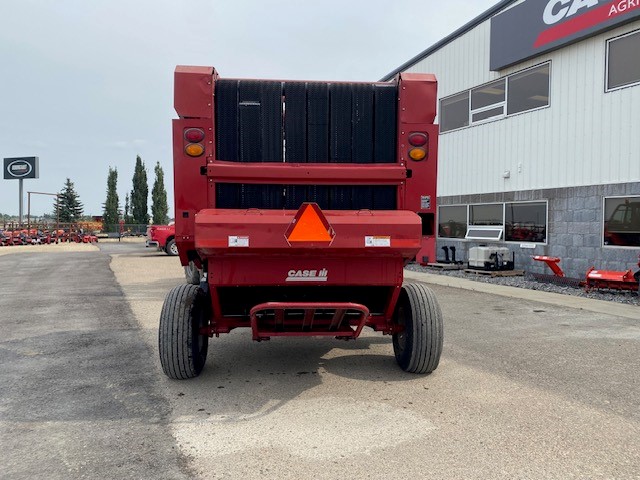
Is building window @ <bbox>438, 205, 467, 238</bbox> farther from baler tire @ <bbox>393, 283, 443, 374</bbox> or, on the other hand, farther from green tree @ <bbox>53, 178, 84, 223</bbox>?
green tree @ <bbox>53, 178, 84, 223</bbox>

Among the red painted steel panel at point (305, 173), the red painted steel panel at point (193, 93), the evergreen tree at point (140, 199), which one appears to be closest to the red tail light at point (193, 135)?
the red painted steel panel at point (193, 93)

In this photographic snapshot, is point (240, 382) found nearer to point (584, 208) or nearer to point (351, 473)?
point (351, 473)

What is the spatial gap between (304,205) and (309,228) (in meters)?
0.17

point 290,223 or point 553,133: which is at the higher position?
point 553,133

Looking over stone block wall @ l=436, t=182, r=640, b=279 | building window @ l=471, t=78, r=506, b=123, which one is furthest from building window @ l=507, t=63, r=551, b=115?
stone block wall @ l=436, t=182, r=640, b=279

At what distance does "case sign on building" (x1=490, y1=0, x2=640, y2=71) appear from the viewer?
10.2m

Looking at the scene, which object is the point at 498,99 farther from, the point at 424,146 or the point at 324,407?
the point at 324,407

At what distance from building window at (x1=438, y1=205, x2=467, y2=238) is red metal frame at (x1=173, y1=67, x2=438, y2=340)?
11137mm

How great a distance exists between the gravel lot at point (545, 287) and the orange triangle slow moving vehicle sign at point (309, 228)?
7522 mm

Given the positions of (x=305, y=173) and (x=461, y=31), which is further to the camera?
(x=461, y=31)

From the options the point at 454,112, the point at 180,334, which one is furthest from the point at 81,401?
the point at 454,112

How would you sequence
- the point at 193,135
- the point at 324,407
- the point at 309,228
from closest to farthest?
the point at 309,228
the point at 324,407
the point at 193,135

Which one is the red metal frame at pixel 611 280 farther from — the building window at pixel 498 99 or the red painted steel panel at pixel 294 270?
the red painted steel panel at pixel 294 270

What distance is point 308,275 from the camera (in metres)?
3.87
